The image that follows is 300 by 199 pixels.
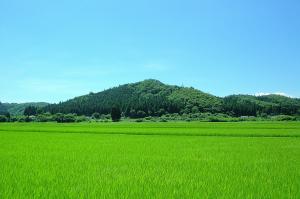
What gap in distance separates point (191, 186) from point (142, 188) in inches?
36.1

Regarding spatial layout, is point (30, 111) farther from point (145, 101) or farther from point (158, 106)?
point (158, 106)

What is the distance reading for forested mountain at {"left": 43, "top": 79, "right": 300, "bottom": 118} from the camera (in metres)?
111

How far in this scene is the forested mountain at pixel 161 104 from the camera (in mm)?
110562

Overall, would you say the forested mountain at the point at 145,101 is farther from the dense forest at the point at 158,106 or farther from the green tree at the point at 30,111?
the green tree at the point at 30,111

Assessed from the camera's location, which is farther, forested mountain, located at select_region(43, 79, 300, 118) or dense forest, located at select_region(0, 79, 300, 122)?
forested mountain, located at select_region(43, 79, 300, 118)

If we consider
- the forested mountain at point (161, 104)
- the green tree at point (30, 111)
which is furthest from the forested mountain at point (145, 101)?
the green tree at point (30, 111)

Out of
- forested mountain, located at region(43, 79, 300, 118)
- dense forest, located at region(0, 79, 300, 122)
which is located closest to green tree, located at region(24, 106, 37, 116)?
dense forest, located at region(0, 79, 300, 122)

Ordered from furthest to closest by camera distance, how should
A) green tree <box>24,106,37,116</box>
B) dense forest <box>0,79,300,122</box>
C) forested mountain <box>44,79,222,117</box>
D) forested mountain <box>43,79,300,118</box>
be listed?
green tree <box>24,106,37,116</box>
forested mountain <box>44,79,222,117</box>
forested mountain <box>43,79,300,118</box>
dense forest <box>0,79,300,122</box>

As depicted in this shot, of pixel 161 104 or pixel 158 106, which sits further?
pixel 161 104

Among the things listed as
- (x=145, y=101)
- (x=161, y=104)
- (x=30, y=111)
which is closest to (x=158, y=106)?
(x=161, y=104)

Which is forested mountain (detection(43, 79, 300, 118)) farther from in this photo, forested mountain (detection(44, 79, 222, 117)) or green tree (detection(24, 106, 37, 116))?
green tree (detection(24, 106, 37, 116))

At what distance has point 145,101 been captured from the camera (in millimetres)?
128375

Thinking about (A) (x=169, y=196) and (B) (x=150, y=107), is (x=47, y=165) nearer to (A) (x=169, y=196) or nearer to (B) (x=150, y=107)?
(A) (x=169, y=196)

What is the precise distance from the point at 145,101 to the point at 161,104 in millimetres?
16713
